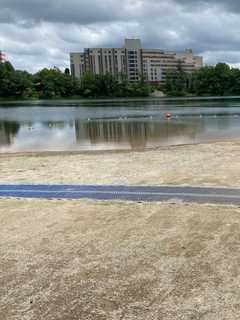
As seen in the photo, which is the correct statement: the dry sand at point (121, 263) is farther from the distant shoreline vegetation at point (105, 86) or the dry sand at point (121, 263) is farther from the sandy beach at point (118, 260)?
the distant shoreline vegetation at point (105, 86)

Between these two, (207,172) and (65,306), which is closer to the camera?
(65,306)

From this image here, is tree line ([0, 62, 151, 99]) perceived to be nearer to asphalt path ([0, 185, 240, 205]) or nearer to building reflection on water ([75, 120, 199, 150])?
building reflection on water ([75, 120, 199, 150])

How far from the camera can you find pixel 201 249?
3.76 meters

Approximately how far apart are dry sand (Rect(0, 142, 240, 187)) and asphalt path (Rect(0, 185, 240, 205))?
15.4 inches

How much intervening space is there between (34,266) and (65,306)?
793mm

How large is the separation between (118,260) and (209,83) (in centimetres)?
11090

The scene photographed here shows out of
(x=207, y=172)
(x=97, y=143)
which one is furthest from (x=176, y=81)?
(x=207, y=172)

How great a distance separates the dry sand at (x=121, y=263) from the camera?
2850 millimetres

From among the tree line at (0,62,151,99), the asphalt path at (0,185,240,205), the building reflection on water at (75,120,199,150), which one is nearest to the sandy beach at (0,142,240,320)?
the asphalt path at (0,185,240,205)

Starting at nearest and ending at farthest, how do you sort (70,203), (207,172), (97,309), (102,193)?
(97,309)
(70,203)
(102,193)
(207,172)

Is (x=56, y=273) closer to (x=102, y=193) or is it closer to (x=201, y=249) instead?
(x=201, y=249)

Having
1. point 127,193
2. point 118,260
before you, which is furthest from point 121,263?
point 127,193

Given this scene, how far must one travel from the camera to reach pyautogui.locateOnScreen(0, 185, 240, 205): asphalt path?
17.9 ft

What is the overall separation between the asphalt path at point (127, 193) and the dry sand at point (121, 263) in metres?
0.40
